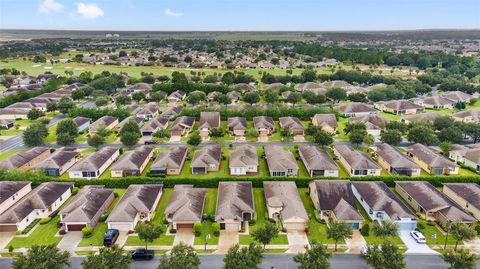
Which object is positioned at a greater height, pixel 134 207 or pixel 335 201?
pixel 134 207

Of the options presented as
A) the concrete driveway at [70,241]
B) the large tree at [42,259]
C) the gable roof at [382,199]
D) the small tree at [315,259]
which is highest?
the large tree at [42,259]

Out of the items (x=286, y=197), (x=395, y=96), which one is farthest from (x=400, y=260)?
(x=395, y=96)

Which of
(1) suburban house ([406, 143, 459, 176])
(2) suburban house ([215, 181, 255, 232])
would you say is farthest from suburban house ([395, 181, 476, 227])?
(2) suburban house ([215, 181, 255, 232])

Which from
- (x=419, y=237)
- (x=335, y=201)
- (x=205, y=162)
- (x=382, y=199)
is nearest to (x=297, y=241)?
(x=335, y=201)

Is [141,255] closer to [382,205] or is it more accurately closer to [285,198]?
[285,198]

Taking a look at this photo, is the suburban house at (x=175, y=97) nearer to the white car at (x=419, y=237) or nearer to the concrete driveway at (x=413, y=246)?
the concrete driveway at (x=413, y=246)

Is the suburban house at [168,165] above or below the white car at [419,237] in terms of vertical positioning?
above

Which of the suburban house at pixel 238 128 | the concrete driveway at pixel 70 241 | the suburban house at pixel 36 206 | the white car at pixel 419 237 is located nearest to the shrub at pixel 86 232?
the concrete driveway at pixel 70 241
